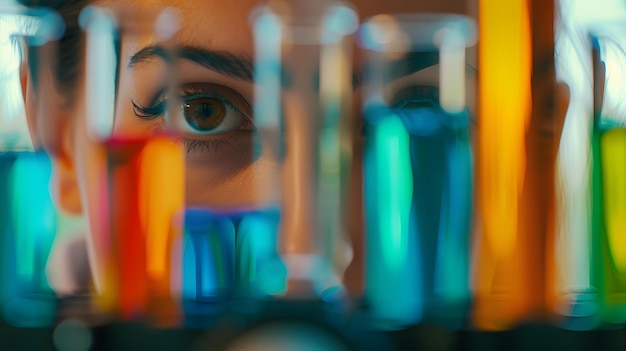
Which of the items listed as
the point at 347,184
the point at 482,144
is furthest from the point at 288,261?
the point at 482,144

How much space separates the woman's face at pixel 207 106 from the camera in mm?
501

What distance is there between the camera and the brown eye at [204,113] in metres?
0.52

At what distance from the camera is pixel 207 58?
20.2 inches

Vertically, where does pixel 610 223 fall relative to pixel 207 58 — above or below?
below

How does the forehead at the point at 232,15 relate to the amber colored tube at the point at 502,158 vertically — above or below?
above

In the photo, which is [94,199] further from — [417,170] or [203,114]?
[417,170]

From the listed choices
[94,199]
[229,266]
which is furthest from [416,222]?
[94,199]

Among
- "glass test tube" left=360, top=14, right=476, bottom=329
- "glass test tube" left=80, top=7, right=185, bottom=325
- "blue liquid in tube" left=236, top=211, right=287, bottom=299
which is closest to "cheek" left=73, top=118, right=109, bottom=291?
"glass test tube" left=80, top=7, right=185, bottom=325

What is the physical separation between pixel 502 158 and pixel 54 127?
0.38 metres

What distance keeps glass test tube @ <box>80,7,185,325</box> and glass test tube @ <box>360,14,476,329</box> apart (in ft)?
0.55

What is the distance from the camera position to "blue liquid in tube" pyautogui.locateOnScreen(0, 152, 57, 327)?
50cm

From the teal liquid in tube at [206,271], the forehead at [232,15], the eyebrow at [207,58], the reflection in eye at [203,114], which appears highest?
the forehead at [232,15]

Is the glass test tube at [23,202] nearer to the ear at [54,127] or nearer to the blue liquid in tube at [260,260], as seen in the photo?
the ear at [54,127]

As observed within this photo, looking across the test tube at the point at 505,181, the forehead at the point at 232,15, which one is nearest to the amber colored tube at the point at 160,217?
the forehead at the point at 232,15
